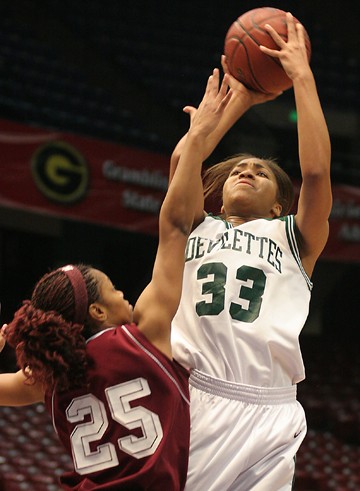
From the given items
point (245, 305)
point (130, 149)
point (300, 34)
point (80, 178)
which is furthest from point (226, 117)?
point (130, 149)

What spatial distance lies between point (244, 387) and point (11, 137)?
22.6 ft

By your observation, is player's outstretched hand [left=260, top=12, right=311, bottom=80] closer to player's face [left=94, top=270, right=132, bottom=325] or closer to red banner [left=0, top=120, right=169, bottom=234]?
player's face [left=94, top=270, right=132, bottom=325]

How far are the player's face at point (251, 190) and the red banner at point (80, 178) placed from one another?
6151mm

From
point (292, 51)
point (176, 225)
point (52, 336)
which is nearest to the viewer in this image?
point (52, 336)

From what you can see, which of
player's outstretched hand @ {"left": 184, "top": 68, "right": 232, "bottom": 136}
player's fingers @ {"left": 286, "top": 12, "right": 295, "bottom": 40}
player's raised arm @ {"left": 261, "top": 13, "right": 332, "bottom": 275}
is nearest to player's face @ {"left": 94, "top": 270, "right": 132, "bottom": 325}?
player's outstretched hand @ {"left": 184, "top": 68, "right": 232, "bottom": 136}

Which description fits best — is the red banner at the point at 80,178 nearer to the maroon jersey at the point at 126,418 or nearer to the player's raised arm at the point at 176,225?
the player's raised arm at the point at 176,225

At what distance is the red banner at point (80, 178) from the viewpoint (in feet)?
29.5

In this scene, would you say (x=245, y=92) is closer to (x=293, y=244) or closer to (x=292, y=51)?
(x=292, y=51)

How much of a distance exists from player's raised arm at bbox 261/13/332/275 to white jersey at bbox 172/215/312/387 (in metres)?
0.06

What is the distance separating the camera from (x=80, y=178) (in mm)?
9414

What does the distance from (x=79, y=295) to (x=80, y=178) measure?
23.4 ft

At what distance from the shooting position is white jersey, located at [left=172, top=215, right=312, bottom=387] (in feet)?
8.57

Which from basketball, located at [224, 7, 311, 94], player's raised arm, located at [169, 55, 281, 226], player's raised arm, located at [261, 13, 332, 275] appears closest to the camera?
player's raised arm, located at [261, 13, 332, 275]

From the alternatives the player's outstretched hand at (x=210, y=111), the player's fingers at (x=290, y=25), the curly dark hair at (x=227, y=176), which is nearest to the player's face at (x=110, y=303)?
the player's outstretched hand at (x=210, y=111)
